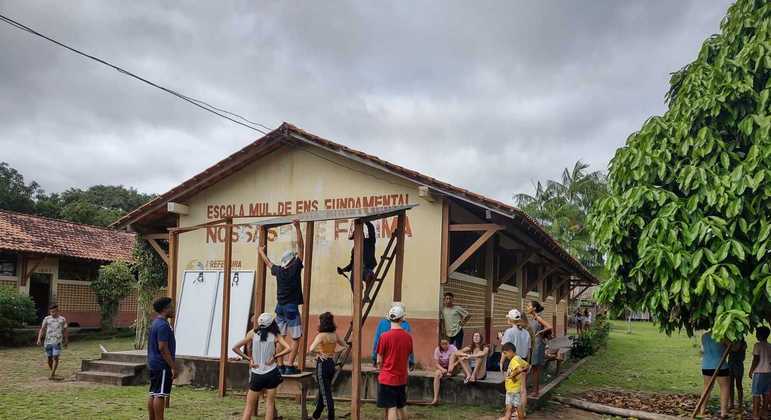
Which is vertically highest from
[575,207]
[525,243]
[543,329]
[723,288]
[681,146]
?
[575,207]

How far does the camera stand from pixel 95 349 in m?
18.5

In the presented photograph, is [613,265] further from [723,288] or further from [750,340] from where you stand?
[750,340]

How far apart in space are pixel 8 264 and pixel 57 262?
202 centimetres

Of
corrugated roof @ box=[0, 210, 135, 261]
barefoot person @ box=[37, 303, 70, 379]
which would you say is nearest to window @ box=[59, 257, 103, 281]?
corrugated roof @ box=[0, 210, 135, 261]

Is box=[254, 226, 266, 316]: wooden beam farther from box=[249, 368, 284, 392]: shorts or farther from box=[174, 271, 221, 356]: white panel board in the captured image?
box=[174, 271, 221, 356]: white panel board

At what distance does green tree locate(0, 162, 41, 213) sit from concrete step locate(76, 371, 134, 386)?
31.9 metres

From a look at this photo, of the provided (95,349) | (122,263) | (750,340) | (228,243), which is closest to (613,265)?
(228,243)

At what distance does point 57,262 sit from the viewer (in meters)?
22.7

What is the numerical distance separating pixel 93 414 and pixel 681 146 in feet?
30.1

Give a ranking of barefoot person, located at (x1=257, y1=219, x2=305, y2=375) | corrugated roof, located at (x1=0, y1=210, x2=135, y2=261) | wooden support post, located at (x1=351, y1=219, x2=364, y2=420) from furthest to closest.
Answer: corrugated roof, located at (x1=0, y1=210, x2=135, y2=261)
barefoot person, located at (x1=257, y1=219, x2=305, y2=375)
wooden support post, located at (x1=351, y1=219, x2=364, y2=420)

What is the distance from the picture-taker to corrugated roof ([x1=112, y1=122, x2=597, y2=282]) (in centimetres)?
1023

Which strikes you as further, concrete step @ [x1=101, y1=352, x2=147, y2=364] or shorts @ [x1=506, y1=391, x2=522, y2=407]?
concrete step @ [x1=101, y1=352, x2=147, y2=364]

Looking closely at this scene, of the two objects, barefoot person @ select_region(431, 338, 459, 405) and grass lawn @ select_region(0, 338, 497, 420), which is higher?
barefoot person @ select_region(431, 338, 459, 405)

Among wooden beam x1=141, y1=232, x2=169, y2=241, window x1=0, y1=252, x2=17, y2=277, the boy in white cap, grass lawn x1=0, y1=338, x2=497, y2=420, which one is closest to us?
the boy in white cap
